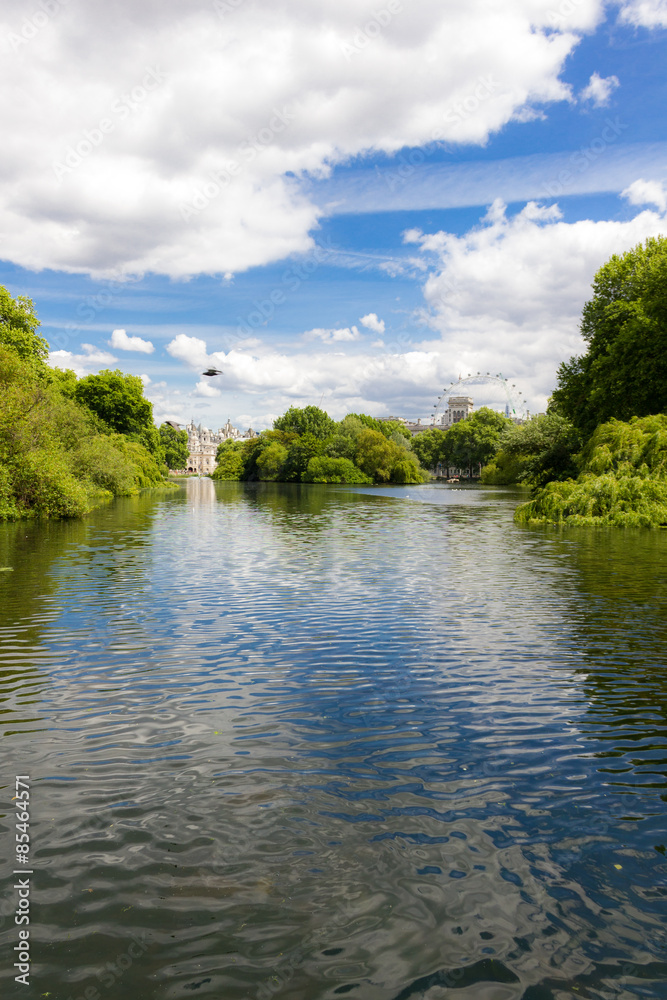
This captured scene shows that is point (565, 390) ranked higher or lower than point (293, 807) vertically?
higher

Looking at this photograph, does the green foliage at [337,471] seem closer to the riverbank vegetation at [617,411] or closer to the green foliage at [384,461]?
the green foliage at [384,461]

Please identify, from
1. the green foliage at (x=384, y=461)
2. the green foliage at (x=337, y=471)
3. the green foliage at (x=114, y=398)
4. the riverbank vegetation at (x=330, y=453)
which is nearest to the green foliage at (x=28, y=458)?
the green foliage at (x=114, y=398)

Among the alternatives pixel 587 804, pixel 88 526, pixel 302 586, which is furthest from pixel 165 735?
pixel 88 526

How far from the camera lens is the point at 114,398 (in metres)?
90.0

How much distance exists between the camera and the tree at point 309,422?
148 m

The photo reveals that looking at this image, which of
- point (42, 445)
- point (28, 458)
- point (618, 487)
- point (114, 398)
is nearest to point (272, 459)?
point (114, 398)

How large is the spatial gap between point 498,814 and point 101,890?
12.6ft

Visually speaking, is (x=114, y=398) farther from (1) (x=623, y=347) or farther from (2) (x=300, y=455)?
(1) (x=623, y=347)

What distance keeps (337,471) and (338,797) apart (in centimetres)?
11897

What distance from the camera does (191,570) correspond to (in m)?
21.8

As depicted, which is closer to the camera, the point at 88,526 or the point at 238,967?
the point at 238,967

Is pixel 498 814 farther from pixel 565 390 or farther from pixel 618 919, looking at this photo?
pixel 565 390

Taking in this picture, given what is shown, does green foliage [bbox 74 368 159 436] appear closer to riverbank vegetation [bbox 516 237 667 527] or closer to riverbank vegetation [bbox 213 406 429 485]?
riverbank vegetation [bbox 213 406 429 485]

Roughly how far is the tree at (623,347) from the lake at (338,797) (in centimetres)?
3527
